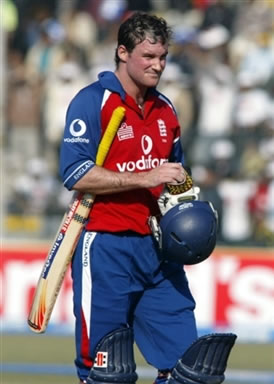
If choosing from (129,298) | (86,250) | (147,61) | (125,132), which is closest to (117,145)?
(125,132)

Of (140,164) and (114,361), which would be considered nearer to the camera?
(114,361)

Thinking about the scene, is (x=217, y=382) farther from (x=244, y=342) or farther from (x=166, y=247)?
(x=244, y=342)

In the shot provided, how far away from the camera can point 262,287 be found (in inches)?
461

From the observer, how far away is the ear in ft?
18.9

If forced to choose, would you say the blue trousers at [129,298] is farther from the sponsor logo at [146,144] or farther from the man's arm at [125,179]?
the sponsor logo at [146,144]

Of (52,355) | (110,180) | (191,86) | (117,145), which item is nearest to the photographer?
(110,180)

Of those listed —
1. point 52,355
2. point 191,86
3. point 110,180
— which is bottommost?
point 52,355

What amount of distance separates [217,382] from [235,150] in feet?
23.0

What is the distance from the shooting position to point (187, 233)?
5.58m

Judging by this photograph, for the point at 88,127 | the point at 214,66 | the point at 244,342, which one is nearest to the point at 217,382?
the point at 88,127

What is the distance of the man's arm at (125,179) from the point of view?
5.55 meters

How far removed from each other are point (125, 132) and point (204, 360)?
1183mm

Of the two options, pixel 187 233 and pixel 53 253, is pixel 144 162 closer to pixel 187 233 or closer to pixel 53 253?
pixel 187 233

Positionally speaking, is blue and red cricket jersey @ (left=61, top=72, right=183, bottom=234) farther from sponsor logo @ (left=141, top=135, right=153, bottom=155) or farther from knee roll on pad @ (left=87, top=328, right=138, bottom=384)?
knee roll on pad @ (left=87, top=328, right=138, bottom=384)
